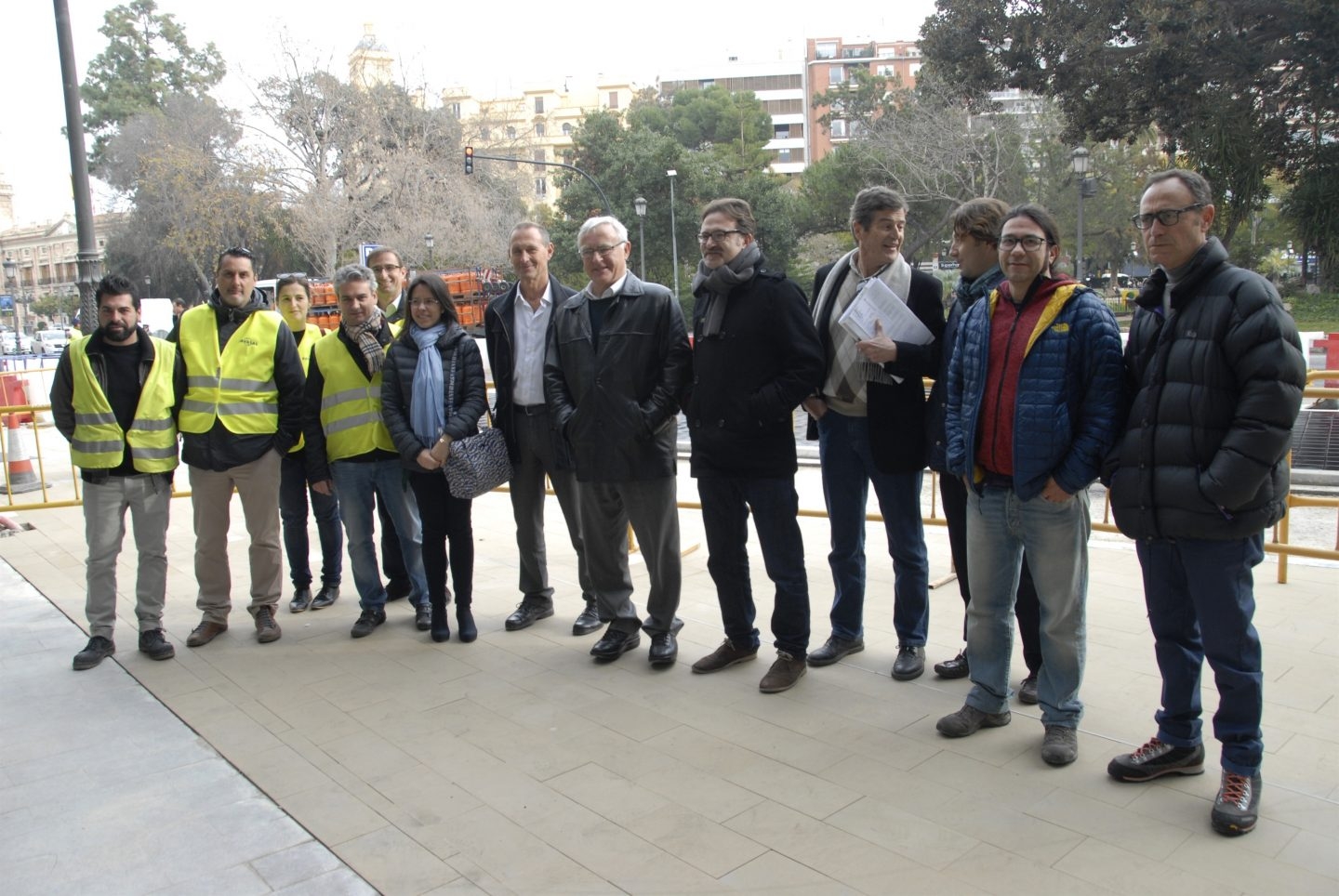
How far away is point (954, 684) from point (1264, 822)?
1.46 metres

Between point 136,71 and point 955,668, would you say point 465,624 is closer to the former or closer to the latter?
point 955,668

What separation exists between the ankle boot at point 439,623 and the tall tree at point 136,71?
6051cm

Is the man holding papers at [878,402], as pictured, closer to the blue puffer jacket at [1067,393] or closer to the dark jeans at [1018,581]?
the dark jeans at [1018,581]

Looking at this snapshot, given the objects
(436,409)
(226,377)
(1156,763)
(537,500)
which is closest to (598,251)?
(436,409)

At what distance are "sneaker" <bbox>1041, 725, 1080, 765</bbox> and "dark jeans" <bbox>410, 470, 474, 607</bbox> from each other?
9.66 ft

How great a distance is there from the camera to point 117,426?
17.1 feet

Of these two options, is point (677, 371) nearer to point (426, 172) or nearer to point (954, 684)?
point (954, 684)

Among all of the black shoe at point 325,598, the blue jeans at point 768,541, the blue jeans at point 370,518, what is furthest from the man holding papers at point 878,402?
the black shoe at point 325,598

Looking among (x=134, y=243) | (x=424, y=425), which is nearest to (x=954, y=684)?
(x=424, y=425)

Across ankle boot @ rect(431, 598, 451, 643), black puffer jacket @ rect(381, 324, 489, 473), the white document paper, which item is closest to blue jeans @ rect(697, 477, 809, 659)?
the white document paper

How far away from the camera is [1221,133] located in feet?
61.9

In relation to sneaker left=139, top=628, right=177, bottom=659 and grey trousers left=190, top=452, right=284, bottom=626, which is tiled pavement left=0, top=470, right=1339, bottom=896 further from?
grey trousers left=190, top=452, right=284, bottom=626

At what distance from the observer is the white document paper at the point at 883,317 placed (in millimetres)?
4305

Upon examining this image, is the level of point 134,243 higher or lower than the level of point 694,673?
higher
